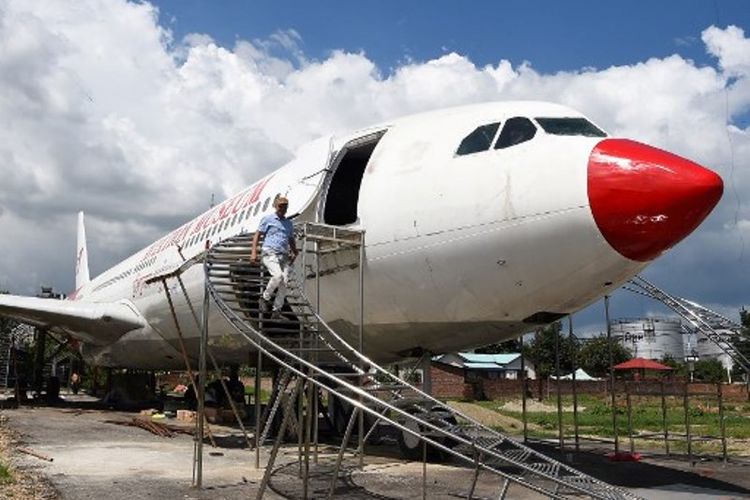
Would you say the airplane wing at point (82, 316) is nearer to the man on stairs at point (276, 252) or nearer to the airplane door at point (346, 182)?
the airplane door at point (346, 182)

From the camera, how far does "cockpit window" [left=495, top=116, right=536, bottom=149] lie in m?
9.26

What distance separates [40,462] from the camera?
33.6 feet

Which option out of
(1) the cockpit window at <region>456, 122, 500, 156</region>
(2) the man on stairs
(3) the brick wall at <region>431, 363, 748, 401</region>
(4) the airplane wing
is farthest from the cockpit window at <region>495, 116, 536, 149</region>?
(3) the brick wall at <region>431, 363, 748, 401</region>

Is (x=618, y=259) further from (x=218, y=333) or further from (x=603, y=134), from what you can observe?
(x=218, y=333)

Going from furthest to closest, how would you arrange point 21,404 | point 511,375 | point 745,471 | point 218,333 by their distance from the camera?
point 511,375, point 21,404, point 218,333, point 745,471

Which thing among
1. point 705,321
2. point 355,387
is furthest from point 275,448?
point 705,321

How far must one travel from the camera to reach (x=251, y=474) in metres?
9.55

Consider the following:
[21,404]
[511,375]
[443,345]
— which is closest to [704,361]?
[511,375]

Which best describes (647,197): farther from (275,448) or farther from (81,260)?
(81,260)

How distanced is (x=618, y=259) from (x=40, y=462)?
7789 millimetres

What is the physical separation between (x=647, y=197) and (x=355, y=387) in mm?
3513

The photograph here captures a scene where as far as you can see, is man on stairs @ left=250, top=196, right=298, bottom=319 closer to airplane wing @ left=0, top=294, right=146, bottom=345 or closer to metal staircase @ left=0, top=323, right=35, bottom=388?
airplane wing @ left=0, top=294, right=146, bottom=345

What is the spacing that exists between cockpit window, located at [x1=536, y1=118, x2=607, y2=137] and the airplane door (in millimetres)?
2828

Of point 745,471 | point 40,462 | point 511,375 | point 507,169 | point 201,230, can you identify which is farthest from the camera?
point 511,375
